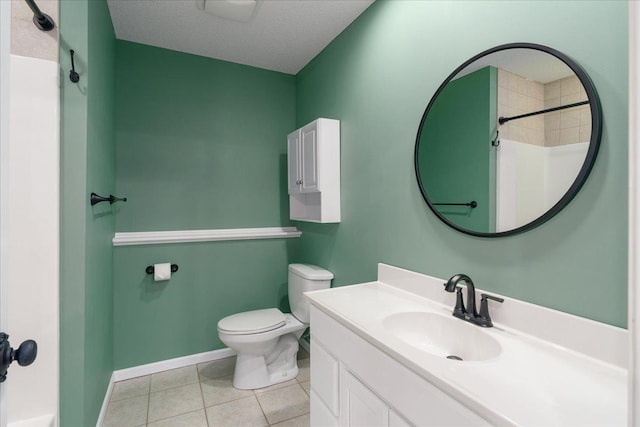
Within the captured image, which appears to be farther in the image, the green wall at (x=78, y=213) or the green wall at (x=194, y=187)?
the green wall at (x=194, y=187)

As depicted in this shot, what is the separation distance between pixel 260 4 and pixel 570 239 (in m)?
1.99

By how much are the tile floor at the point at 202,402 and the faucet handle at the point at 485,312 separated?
1.28 metres

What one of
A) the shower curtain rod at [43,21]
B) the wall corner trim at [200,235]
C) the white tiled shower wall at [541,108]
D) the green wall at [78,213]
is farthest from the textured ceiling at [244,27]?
the wall corner trim at [200,235]

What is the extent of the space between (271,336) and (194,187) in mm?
1319

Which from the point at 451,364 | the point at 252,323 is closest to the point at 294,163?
the point at 252,323

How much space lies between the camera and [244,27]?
2125mm

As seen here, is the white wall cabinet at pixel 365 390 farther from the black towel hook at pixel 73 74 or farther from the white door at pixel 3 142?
the black towel hook at pixel 73 74

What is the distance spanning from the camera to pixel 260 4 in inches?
73.9

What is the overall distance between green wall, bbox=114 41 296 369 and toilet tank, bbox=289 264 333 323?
→ 0.41 metres

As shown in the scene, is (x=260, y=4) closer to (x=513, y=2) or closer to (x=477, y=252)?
(x=513, y=2)

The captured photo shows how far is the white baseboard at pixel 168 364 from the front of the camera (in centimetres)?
228

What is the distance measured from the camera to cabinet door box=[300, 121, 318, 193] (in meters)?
2.15

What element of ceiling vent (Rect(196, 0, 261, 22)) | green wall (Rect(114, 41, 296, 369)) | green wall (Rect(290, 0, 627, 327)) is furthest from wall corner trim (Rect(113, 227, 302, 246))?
ceiling vent (Rect(196, 0, 261, 22))

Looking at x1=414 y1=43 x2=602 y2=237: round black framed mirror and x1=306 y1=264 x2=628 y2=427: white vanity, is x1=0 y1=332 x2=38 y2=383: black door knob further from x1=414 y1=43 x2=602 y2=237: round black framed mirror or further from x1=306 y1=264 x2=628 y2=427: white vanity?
x1=414 y1=43 x2=602 y2=237: round black framed mirror
